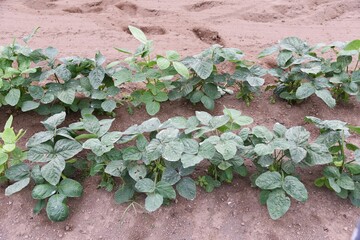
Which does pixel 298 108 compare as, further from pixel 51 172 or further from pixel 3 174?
pixel 3 174

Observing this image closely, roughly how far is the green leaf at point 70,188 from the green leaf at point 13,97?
0.52 meters

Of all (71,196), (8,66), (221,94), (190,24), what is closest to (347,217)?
(221,94)

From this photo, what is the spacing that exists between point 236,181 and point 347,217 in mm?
480

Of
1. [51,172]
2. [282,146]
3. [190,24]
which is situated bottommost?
[190,24]

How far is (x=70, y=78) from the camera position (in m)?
2.11

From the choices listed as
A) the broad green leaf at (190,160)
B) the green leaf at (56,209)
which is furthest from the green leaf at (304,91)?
the green leaf at (56,209)

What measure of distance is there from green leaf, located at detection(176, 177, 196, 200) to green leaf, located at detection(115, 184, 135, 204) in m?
0.21

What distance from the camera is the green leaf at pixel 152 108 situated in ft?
6.77

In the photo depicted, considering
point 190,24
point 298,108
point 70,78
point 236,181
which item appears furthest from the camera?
point 190,24

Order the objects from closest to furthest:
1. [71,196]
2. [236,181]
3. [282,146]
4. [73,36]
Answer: [282,146], [71,196], [236,181], [73,36]

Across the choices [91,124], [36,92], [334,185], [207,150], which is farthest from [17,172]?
[334,185]

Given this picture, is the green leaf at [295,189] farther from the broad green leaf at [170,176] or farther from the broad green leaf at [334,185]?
the broad green leaf at [170,176]

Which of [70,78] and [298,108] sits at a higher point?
[70,78]

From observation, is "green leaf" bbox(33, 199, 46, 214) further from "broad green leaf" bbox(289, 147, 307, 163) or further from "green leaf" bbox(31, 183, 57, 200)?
"broad green leaf" bbox(289, 147, 307, 163)
